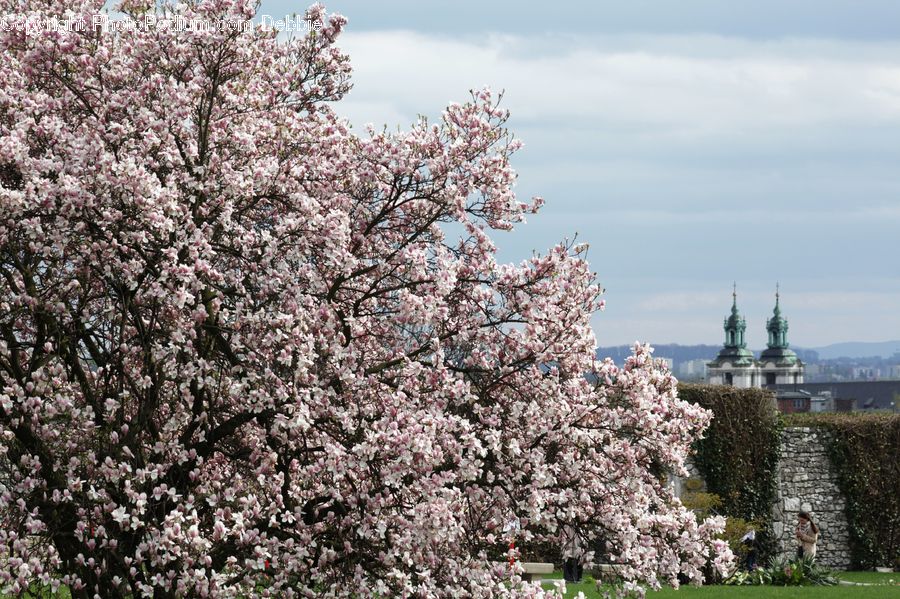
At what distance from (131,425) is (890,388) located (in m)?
174

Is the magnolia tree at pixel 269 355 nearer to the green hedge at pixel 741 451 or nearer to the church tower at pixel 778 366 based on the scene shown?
the green hedge at pixel 741 451

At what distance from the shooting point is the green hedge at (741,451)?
29.2 metres

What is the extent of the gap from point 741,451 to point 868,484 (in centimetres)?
425

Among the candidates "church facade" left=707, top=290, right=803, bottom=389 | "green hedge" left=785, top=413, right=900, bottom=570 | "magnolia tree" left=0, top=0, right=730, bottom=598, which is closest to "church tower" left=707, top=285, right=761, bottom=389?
"church facade" left=707, top=290, right=803, bottom=389

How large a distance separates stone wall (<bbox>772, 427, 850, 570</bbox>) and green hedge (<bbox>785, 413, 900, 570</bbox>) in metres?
0.23

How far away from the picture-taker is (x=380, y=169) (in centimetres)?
1079

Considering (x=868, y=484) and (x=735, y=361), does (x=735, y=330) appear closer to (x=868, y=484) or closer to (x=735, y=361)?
(x=735, y=361)

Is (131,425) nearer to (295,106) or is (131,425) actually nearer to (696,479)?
(295,106)

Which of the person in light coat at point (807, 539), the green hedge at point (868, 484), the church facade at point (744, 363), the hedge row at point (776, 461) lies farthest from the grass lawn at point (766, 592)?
the church facade at point (744, 363)

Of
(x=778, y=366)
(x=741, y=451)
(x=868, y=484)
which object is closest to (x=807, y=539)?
(x=741, y=451)

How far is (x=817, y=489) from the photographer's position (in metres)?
31.2

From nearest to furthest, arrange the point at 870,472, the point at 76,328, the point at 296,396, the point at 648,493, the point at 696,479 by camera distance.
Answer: the point at 296,396 < the point at 76,328 < the point at 648,493 < the point at 696,479 < the point at 870,472

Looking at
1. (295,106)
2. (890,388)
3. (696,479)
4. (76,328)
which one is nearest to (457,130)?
(295,106)

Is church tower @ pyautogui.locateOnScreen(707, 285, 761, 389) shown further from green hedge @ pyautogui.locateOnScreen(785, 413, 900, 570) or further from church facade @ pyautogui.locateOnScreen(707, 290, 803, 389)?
green hedge @ pyautogui.locateOnScreen(785, 413, 900, 570)
